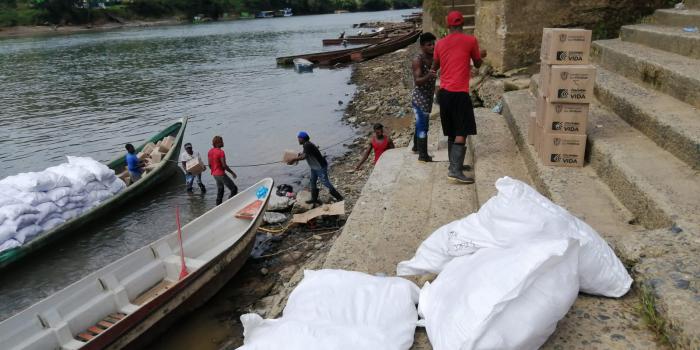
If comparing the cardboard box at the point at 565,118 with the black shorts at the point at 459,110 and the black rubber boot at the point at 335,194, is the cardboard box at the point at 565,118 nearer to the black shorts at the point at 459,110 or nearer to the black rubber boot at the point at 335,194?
the black shorts at the point at 459,110

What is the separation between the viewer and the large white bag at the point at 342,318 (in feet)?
6.61

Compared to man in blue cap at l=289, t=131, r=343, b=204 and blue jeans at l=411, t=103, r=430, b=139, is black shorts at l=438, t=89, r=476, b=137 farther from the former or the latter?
man in blue cap at l=289, t=131, r=343, b=204

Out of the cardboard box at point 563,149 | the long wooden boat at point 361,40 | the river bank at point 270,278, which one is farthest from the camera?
the long wooden boat at point 361,40

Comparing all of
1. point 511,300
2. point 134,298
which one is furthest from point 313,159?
point 511,300

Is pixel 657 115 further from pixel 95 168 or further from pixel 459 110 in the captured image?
pixel 95 168

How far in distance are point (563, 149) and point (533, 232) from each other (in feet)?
6.11

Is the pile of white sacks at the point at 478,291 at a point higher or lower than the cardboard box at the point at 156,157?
higher

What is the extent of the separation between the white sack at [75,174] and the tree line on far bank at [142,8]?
224ft

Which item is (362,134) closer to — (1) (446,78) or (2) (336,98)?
(2) (336,98)

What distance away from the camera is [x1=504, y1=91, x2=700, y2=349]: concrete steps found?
1.95 m

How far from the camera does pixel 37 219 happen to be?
796 cm

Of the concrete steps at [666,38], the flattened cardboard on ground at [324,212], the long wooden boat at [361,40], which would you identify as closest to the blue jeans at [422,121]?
the flattened cardboard on ground at [324,212]

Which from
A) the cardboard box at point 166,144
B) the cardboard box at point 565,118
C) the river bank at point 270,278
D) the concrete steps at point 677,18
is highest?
the concrete steps at point 677,18

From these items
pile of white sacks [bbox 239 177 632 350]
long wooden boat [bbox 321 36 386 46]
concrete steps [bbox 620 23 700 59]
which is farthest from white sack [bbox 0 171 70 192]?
long wooden boat [bbox 321 36 386 46]
